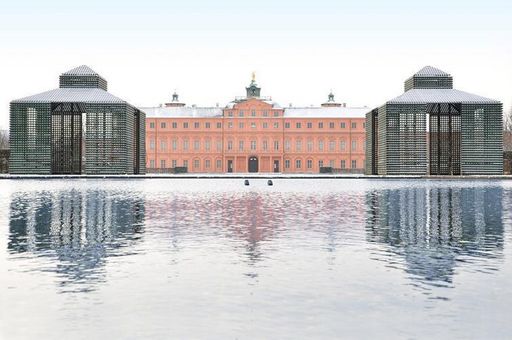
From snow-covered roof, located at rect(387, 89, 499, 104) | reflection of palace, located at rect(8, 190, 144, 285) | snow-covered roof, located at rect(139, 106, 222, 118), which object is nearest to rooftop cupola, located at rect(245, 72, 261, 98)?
snow-covered roof, located at rect(139, 106, 222, 118)

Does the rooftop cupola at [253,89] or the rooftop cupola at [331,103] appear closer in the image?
the rooftop cupola at [253,89]

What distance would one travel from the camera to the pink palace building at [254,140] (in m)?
137

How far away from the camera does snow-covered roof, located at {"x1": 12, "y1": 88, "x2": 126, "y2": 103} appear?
83938 millimetres

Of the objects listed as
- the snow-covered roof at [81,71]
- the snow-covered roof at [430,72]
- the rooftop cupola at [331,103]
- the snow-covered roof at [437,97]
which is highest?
the rooftop cupola at [331,103]

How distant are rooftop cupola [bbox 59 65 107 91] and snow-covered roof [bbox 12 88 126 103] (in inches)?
37.6

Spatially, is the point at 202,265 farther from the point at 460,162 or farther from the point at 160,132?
the point at 160,132

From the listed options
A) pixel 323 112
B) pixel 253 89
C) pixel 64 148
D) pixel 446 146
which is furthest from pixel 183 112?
pixel 446 146

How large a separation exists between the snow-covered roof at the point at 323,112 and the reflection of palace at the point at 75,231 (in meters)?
109

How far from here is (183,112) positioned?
141m

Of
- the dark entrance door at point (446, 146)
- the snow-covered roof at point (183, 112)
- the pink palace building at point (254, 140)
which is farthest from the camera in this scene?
the snow-covered roof at point (183, 112)

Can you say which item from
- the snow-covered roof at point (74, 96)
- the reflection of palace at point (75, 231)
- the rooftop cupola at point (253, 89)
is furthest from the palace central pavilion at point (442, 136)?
the rooftop cupola at point (253, 89)

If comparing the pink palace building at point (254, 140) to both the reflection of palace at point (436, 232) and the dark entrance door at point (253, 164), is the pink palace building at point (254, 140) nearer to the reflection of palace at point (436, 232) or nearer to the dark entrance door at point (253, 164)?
the dark entrance door at point (253, 164)

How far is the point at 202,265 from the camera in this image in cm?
1348

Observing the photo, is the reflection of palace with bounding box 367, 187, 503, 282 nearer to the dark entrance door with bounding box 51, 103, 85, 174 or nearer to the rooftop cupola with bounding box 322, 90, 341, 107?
the dark entrance door with bounding box 51, 103, 85, 174
